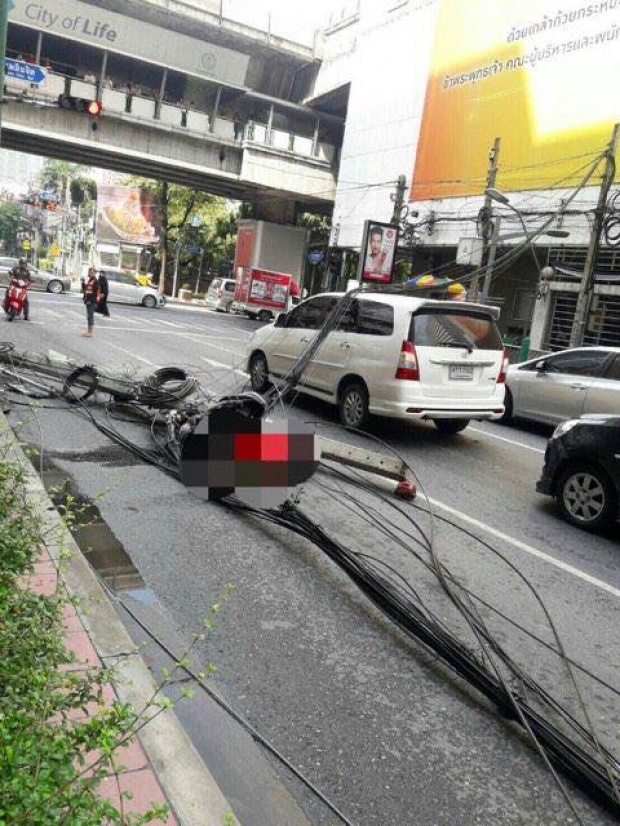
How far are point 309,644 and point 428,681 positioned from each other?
0.66 meters

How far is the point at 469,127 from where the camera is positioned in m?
24.8

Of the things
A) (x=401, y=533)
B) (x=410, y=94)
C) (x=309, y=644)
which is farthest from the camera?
(x=410, y=94)

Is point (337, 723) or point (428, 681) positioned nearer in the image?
point (337, 723)

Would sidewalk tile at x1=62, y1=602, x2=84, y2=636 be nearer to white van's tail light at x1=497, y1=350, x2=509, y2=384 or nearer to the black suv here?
the black suv

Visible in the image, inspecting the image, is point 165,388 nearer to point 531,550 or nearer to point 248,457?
point 248,457

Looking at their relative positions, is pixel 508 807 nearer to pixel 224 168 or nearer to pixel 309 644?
pixel 309 644

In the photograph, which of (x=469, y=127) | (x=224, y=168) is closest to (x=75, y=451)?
(x=469, y=127)

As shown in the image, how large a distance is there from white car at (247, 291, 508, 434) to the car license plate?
1cm

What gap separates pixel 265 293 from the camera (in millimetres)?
36344

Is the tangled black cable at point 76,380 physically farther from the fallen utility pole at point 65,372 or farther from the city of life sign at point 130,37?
the city of life sign at point 130,37

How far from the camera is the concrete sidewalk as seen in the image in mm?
2395

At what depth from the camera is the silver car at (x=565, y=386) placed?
10.0 meters

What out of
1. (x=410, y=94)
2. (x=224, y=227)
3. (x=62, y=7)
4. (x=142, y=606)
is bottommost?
(x=142, y=606)

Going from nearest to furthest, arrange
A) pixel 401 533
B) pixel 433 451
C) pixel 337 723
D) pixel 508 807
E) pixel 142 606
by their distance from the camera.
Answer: pixel 508 807
pixel 337 723
pixel 142 606
pixel 401 533
pixel 433 451
